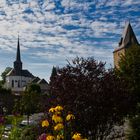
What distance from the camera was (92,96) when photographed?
39.1 feet

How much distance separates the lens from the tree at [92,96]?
12.0 meters

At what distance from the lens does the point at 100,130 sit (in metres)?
12.6

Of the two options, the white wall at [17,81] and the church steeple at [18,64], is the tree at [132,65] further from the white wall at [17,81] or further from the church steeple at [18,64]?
the white wall at [17,81]

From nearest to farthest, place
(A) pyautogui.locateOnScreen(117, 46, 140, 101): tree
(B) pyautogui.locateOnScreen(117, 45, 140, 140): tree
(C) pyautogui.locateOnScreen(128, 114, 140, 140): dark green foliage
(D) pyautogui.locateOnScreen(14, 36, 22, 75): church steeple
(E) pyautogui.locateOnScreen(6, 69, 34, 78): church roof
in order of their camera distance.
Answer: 1. (C) pyautogui.locateOnScreen(128, 114, 140, 140): dark green foliage
2. (B) pyautogui.locateOnScreen(117, 45, 140, 140): tree
3. (A) pyautogui.locateOnScreen(117, 46, 140, 101): tree
4. (D) pyautogui.locateOnScreen(14, 36, 22, 75): church steeple
5. (E) pyautogui.locateOnScreen(6, 69, 34, 78): church roof

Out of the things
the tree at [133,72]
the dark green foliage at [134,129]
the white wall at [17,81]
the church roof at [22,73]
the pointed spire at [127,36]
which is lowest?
→ the dark green foliage at [134,129]

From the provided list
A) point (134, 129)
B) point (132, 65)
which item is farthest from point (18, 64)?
point (134, 129)

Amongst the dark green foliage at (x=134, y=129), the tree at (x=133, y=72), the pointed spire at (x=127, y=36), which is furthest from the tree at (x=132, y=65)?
the pointed spire at (x=127, y=36)

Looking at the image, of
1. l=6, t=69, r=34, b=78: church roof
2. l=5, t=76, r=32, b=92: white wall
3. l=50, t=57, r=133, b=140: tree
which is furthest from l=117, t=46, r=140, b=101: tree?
l=5, t=76, r=32, b=92: white wall

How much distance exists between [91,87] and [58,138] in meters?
4.46

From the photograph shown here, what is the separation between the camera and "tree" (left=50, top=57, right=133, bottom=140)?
39.3 ft

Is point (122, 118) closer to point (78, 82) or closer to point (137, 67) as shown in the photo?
point (78, 82)

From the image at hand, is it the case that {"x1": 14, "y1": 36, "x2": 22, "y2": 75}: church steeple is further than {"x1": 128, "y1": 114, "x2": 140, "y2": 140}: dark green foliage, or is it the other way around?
{"x1": 14, "y1": 36, "x2": 22, "y2": 75}: church steeple

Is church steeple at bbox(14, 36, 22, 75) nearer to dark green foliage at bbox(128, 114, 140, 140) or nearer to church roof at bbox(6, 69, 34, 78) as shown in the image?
church roof at bbox(6, 69, 34, 78)

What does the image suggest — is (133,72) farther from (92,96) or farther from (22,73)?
(22,73)
